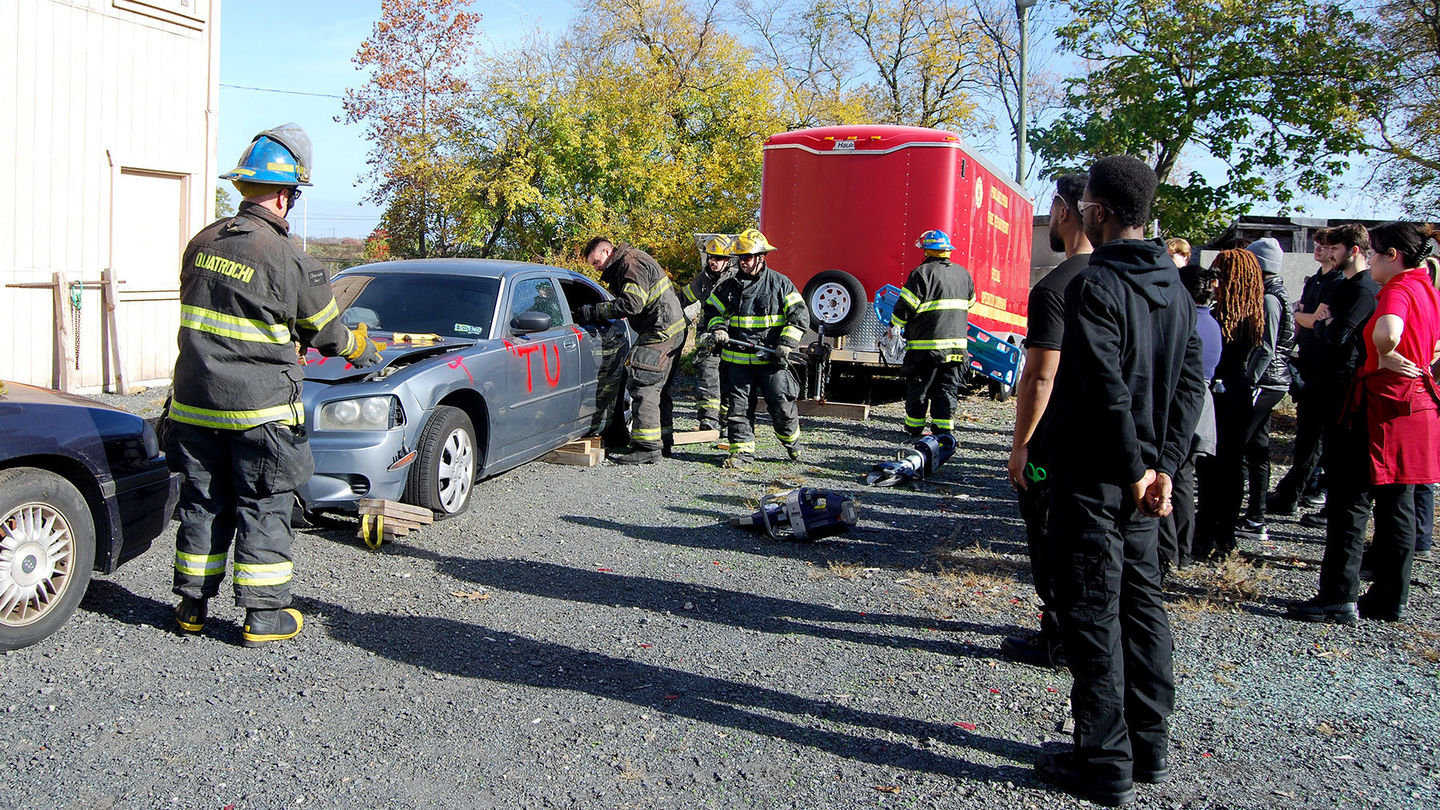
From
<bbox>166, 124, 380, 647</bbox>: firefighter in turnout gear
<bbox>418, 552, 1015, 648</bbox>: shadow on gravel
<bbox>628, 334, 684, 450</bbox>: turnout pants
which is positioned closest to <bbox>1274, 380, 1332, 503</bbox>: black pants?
<bbox>418, 552, 1015, 648</bbox>: shadow on gravel

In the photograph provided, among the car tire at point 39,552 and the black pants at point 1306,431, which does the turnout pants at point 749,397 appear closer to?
the black pants at point 1306,431

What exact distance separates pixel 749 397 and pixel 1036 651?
14.4 ft

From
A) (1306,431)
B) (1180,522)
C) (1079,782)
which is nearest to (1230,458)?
(1306,431)

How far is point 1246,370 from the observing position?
5703 millimetres

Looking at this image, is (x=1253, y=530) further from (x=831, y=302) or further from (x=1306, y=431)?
(x=831, y=302)

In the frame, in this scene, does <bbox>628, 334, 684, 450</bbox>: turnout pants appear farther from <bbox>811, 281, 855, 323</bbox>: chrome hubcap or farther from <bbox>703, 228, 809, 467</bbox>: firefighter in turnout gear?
<bbox>811, 281, 855, 323</bbox>: chrome hubcap

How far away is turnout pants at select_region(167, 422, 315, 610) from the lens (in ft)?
13.2

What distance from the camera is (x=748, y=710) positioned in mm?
3746

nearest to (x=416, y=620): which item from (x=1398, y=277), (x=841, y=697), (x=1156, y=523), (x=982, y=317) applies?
(x=841, y=697)

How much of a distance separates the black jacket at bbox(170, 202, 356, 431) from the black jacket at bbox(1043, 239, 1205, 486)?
9.63 ft

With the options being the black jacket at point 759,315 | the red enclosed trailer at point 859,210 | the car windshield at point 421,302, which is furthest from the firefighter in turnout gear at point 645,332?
the red enclosed trailer at point 859,210

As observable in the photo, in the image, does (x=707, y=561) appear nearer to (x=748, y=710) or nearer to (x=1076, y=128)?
(x=748, y=710)

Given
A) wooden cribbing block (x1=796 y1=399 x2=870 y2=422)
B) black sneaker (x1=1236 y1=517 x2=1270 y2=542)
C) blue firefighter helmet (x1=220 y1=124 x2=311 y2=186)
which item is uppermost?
blue firefighter helmet (x1=220 y1=124 x2=311 y2=186)

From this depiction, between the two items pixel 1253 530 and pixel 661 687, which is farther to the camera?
pixel 1253 530
